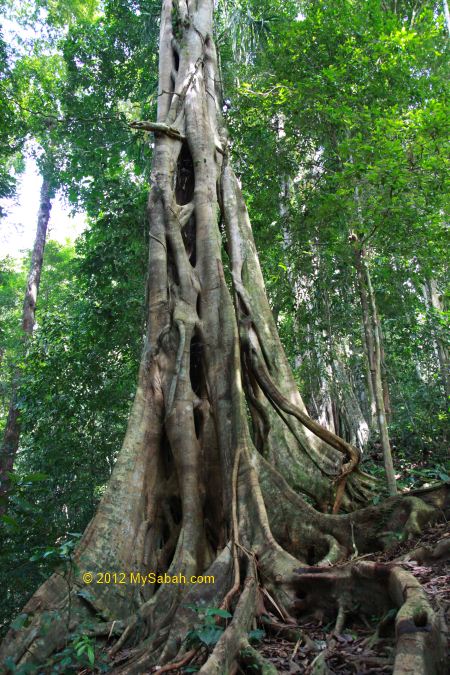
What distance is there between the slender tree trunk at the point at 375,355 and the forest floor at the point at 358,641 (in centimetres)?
130

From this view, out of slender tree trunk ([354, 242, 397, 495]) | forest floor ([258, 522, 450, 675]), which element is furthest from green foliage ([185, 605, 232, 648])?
slender tree trunk ([354, 242, 397, 495])

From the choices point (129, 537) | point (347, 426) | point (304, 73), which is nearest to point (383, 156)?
point (304, 73)

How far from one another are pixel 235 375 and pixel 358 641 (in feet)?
8.40

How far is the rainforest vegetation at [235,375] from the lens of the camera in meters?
2.80

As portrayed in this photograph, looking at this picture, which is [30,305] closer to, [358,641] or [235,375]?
[235,375]

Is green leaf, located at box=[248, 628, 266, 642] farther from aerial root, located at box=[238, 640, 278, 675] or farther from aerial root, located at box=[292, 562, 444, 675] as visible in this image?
aerial root, located at box=[292, 562, 444, 675]

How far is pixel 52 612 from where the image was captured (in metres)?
3.20

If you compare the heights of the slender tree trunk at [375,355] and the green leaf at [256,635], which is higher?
the slender tree trunk at [375,355]

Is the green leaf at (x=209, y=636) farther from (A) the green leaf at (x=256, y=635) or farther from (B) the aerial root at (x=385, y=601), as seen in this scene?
(B) the aerial root at (x=385, y=601)

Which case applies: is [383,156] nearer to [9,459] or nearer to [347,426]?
[347,426]

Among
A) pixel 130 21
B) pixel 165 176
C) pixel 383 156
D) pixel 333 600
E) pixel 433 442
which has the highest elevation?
pixel 130 21

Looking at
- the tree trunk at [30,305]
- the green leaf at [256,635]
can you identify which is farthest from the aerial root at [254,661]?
the tree trunk at [30,305]

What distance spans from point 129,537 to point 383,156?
4197 millimetres

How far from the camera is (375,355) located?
5074 millimetres
